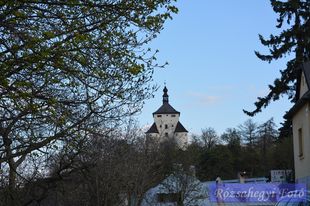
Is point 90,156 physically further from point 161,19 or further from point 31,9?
point 31,9

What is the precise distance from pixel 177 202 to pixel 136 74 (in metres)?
38.1

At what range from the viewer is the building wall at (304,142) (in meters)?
25.4

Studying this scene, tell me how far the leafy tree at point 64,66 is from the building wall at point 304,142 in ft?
53.8

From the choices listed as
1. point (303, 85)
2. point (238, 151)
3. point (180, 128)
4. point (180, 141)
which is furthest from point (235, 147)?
point (303, 85)

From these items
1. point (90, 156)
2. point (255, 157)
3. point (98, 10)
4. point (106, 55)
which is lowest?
point (90, 156)

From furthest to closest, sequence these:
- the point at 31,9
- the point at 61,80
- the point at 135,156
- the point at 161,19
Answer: the point at 135,156, the point at 161,19, the point at 61,80, the point at 31,9

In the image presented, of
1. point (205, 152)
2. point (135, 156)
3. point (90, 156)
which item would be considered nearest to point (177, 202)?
point (135, 156)

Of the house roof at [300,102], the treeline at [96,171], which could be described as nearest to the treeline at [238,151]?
the treeline at [96,171]

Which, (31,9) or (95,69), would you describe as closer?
(31,9)

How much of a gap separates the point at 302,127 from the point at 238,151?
228ft

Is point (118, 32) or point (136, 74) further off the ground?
point (118, 32)

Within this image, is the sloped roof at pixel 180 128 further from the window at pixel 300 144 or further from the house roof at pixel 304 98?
the window at pixel 300 144

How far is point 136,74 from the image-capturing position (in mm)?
9477

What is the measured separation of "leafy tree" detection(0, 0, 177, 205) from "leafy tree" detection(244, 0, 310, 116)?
29049mm
